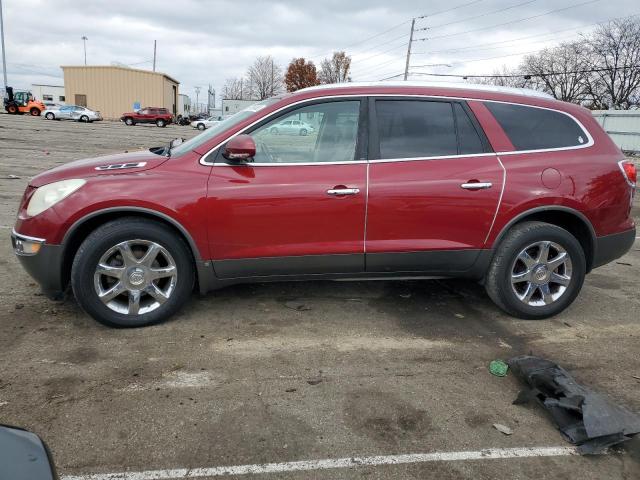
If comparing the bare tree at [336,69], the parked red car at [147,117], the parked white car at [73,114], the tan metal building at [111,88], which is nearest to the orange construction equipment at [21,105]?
the parked white car at [73,114]

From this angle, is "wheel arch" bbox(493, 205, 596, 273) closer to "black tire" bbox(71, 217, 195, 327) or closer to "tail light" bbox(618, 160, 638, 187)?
"tail light" bbox(618, 160, 638, 187)

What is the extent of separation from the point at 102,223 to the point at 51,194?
1.29 ft

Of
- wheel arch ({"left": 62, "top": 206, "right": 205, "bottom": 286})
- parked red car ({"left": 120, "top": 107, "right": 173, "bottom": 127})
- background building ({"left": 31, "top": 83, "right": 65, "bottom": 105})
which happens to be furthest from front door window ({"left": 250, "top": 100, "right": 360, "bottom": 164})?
background building ({"left": 31, "top": 83, "right": 65, "bottom": 105})

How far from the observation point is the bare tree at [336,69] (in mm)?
73125

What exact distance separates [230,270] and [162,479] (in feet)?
5.83

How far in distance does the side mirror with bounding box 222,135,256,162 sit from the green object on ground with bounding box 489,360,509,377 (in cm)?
223

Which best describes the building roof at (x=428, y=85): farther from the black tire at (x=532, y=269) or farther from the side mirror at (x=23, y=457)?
the side mirror at (x=23, y=457)

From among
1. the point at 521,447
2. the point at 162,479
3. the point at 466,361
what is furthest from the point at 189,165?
the point at 521,447

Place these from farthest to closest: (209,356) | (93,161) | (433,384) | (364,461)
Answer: (93,161) < (209,356) < (433,384) < (364,461)

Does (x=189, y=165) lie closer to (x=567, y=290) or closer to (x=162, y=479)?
(x=162, y=479)

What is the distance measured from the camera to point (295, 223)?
12.5 feet

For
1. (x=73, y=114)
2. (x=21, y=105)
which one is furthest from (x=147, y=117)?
(x=21, y=105)

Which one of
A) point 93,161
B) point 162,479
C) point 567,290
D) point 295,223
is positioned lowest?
point 162,479

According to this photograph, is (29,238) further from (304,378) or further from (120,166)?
(304,378)
